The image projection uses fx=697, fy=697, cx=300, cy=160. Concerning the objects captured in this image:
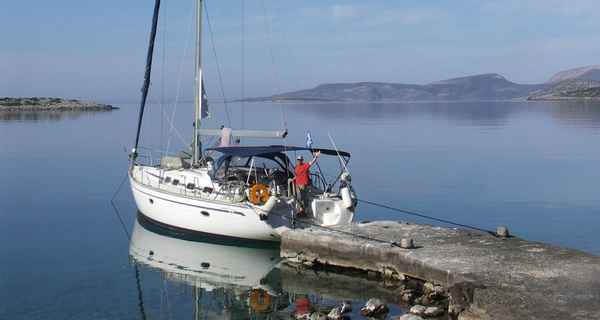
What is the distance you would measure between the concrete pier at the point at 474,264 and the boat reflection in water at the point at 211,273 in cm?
128

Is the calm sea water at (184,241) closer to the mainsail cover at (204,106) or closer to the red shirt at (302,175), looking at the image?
the red shirt at (302,175)

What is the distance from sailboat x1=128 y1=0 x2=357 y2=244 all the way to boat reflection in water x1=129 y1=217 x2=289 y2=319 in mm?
452

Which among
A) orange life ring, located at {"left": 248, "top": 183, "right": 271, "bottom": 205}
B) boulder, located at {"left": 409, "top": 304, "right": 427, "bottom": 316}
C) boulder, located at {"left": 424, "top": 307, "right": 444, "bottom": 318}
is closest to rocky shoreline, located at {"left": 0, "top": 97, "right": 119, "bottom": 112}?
orange life ring, located at {"left": 248, "top": 183, "right": 271, "bottom": 205}

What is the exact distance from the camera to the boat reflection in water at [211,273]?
15.8 m

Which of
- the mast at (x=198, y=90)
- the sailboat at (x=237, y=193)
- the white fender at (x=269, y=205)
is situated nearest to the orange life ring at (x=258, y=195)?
the sailboat at (x=237, y=193)

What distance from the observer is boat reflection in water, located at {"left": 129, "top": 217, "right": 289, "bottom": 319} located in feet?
51.9

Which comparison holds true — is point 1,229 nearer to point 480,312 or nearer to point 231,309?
point 231,309

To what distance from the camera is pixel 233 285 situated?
57.6 ft

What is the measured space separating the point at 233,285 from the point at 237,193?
3155 millimetres

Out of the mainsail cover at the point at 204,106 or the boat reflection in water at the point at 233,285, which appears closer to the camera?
the boat reflection in water at the point at 233,285

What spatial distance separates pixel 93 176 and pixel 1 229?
12.9 m

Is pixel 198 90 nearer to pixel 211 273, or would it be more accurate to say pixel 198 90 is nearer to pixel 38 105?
pixel 211 273

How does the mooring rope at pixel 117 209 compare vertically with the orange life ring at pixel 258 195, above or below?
below


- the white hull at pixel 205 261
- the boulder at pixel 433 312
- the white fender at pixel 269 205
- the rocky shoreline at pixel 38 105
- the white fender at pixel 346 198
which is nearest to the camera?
the boulder at pixel 433 312
